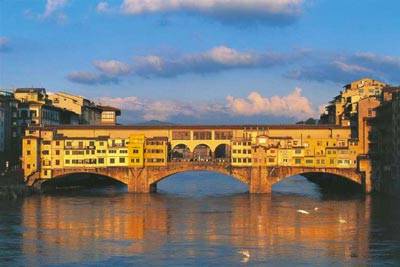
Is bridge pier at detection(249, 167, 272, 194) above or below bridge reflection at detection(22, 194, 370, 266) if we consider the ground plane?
above

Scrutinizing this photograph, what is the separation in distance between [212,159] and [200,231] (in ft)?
93.0

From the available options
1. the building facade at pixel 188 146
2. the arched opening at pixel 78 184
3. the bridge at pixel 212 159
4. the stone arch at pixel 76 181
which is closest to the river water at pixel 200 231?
the bridge at pixel 212 159

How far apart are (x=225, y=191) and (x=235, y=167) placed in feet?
15.7

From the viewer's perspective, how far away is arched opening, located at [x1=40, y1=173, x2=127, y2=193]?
229 ft

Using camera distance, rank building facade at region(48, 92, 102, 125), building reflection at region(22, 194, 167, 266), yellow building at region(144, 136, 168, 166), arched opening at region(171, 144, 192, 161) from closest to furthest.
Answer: building reflection at region(22, 194, 167, 266), yellow building at region(144, 136, 168, 166), arched opening at region(171, 144, 192, 161), building facade at region(48, 92, 102, 125)

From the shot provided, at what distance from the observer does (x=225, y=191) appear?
228 ft

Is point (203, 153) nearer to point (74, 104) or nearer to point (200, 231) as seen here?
point (74, 104)

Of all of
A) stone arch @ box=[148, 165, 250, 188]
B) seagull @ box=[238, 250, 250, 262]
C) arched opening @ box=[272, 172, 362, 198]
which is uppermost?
stone arch @ box=[148, 165, 250, 188]

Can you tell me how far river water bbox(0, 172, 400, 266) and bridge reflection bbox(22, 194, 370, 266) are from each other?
51mm

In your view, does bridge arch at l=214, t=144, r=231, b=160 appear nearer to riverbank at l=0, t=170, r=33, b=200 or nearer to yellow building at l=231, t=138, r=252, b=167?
yellow building at l=231, t=138, r=252, b=167

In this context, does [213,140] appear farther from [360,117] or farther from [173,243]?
[173,243]

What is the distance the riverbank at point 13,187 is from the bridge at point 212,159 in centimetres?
120

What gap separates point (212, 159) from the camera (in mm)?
68250

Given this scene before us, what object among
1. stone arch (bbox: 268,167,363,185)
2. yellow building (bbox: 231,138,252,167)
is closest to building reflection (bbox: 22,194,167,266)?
yellow building (bbox: 231,138,252,167)
